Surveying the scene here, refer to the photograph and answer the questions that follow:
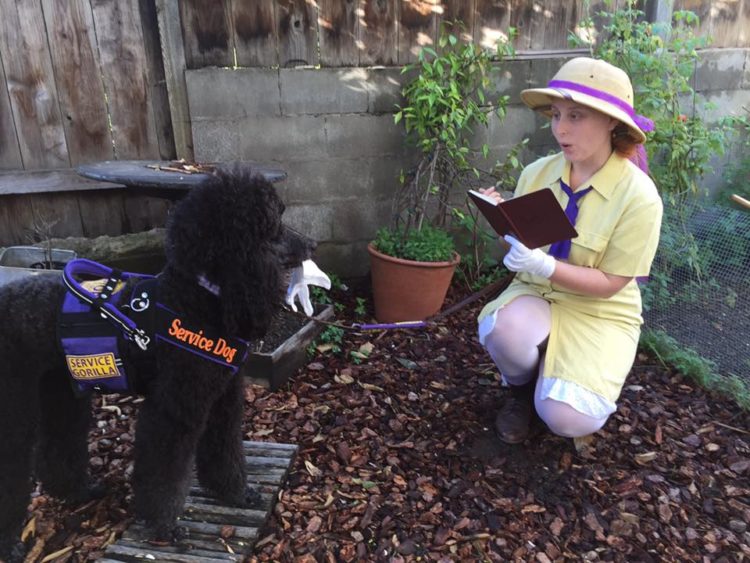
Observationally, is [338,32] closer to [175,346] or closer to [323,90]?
[323,90]

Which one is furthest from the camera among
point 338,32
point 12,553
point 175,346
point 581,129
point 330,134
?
point 330,134

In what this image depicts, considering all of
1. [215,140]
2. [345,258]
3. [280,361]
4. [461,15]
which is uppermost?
[461,15]

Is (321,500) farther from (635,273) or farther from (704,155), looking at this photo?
(704,155)

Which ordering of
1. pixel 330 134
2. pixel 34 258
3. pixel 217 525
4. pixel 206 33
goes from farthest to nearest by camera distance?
pixel 330 134
pixel 206 33
pixel 34 258
pixel 217 525

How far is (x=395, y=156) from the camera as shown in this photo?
13.5ft

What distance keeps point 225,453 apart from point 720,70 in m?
4.98

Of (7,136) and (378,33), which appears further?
(378,33)

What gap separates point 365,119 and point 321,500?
268 centimetres

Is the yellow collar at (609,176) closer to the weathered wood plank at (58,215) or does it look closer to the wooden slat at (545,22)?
the wooden slat at (545,22)

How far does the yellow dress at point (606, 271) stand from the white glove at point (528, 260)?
9.9 inches

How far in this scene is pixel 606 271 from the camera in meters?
2.31

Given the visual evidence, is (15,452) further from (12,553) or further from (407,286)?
(407,286)

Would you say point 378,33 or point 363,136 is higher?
point 378,33

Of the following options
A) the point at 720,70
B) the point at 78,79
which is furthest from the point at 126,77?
the point at 720,70
